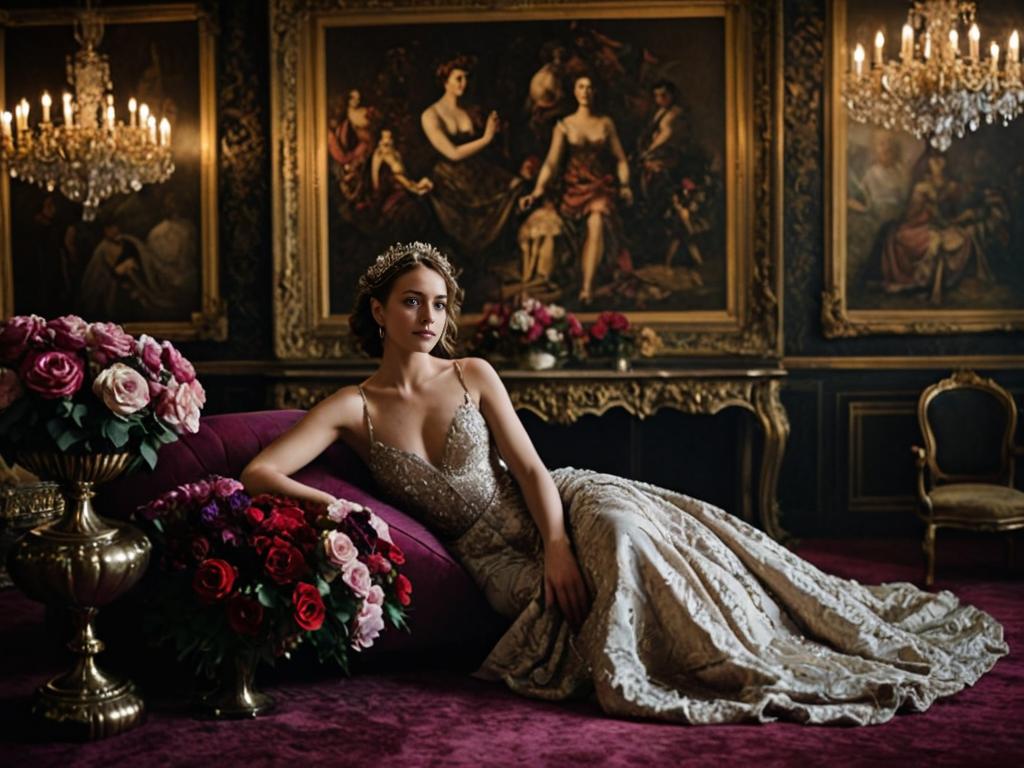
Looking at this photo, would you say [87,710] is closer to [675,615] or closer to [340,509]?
[340,509]

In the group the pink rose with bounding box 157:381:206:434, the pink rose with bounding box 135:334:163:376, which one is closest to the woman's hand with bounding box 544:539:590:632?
the pink rose with bounding box 157:381:206:434

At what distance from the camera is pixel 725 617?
3779 mm

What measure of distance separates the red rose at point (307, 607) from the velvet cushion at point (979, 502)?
12.2ft

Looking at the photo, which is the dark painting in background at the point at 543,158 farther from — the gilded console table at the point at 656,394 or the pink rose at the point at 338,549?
→ the pink rose at the point at 338,549

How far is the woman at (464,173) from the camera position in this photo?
7.60m

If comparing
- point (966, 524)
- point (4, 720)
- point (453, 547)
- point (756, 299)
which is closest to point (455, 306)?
point (453, 547)

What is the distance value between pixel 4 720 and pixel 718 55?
18.7 feet

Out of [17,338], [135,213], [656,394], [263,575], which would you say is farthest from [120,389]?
[135,213]

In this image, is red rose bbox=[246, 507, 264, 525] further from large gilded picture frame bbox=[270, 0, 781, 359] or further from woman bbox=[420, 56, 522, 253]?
woman bbox=[420, 56, 522, 253]

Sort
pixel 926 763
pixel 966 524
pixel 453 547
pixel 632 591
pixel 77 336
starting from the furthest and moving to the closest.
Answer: pixel 966 524 → pixel 453 547 → pixel 632 591 → pixel 77 336 → pixel 926 763

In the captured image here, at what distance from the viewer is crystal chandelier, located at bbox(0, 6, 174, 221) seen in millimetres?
6637

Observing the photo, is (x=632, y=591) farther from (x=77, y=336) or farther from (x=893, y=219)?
(x=893, y=219)

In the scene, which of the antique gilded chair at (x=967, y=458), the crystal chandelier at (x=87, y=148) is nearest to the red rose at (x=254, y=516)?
the antique gilded chair at (x=967, y=458)

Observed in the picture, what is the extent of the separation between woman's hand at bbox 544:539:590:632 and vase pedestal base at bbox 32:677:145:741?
4.33ft
